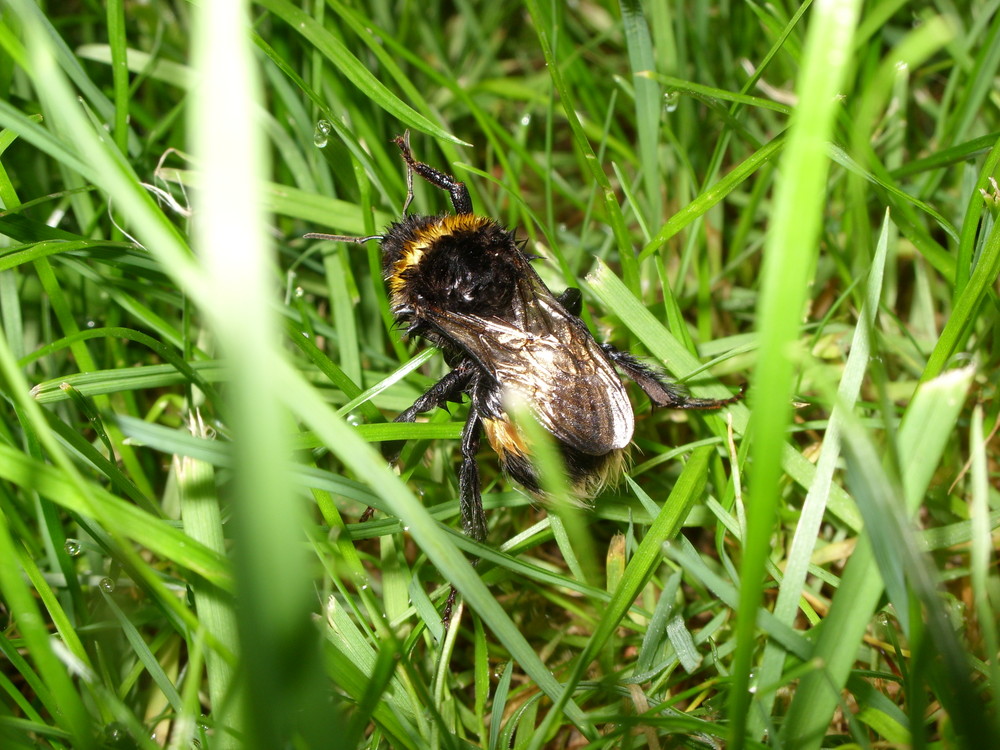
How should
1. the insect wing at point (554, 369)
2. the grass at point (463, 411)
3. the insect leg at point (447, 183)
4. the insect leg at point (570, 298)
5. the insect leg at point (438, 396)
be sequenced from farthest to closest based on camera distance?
1. the insect leg at point (447, 183)
2. the insect leg at point (570, 298)
3. the insect leg at point (438, 396)
4. the insect wing at point (554, 369)
5. the grass at point (463, 411)

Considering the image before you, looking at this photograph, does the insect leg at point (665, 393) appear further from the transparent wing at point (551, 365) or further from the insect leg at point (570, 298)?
the insect leg at point (570, 298)

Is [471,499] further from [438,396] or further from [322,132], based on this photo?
[322,132]

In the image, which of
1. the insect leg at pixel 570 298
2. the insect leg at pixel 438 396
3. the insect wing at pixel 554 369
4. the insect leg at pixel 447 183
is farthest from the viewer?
the insect leg at pixel 447 183

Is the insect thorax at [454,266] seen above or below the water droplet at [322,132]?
below

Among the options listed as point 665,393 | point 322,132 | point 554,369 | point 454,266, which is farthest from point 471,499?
point 322,132

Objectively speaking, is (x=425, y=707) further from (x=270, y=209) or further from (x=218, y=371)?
(x=270, y=209)

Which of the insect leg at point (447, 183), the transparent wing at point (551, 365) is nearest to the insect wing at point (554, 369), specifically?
the transparent wing at point (551, 365)
